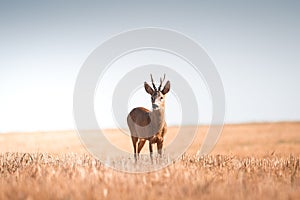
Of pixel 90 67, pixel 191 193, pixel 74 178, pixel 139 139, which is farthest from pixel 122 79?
pixel 191 193

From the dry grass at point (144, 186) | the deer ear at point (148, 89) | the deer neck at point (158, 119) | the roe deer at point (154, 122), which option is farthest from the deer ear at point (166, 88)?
the dry grass at point (144, 186)

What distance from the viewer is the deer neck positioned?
11.6m

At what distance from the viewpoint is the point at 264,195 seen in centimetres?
562

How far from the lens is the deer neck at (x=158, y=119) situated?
11570mm

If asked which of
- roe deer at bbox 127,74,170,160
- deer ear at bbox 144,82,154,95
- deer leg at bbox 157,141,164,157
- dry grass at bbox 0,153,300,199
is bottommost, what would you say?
dry grass at bbox 0,153,300,199

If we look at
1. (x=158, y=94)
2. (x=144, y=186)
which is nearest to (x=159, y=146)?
(x=158, y=94)

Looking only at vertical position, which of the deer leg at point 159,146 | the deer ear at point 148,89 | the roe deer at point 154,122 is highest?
the deer ear at point 148,89

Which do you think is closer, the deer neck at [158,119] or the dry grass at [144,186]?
the dry grass at [144,186]

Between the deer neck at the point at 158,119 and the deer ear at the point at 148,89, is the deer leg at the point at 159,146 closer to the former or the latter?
the deer neck at the point at 158,119

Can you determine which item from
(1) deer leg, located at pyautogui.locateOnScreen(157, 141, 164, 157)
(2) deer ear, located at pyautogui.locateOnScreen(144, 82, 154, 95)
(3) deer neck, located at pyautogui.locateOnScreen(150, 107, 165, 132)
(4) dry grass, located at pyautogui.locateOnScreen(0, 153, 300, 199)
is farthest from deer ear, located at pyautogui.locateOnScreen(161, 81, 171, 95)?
(4) dry grass, located at pyautogui.locateOnScreen(0, 153, 300, 199)

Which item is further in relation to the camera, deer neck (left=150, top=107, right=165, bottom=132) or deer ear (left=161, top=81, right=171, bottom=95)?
deer neck (left=150, top=107, right=165, bottom=132)

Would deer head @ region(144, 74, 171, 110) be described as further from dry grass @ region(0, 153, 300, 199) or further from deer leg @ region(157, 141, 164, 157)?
dry grass @ region(0, 153, 300, 199)

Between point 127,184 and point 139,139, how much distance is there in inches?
243

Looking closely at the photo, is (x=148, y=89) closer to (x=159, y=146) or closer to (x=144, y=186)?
(x=159, y=146)
